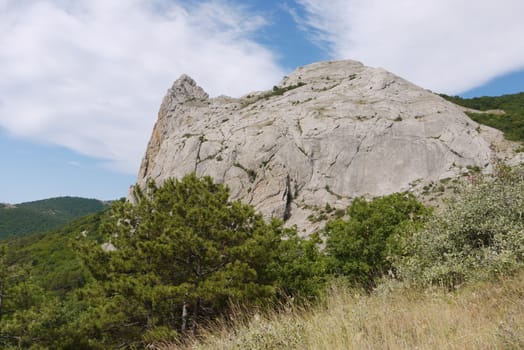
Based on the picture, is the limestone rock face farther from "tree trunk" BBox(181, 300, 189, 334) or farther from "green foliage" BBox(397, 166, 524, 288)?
"green foliage" BBox(397, 166, 524, 288)

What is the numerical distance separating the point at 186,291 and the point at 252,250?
299cm

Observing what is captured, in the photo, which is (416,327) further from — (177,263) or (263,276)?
(263,276)

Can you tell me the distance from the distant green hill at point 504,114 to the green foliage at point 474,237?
56289mm

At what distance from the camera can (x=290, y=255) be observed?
21.1m

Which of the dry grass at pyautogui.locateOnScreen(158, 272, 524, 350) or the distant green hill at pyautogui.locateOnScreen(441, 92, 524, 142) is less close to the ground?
the distant green hill at pyautogui.locateOnScreen(441, 92, 524, 142)

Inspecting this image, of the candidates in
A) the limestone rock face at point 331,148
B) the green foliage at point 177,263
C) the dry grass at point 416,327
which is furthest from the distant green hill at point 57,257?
the dry grass at point 416,327

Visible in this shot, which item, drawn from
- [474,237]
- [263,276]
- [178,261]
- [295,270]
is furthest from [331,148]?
[474,237]

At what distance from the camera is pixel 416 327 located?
4.23 metres

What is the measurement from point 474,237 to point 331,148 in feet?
151

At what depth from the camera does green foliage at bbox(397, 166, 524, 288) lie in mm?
6555

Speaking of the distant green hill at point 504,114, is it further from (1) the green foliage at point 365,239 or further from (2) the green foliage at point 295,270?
(2) the green foliage at point 295,270

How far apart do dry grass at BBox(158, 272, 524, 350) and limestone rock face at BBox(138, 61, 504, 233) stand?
1469 inches

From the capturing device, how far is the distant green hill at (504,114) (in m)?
60.8

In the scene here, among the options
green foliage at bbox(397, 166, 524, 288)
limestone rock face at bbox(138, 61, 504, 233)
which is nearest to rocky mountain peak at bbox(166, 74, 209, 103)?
limestone rock face at bbox(138, 61, 504, 233)
